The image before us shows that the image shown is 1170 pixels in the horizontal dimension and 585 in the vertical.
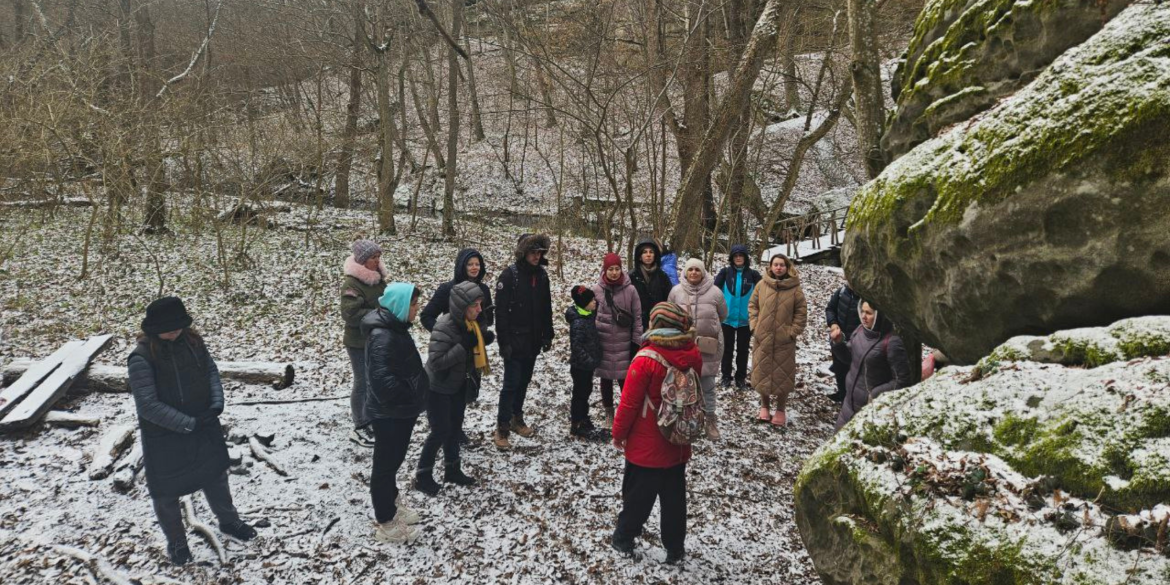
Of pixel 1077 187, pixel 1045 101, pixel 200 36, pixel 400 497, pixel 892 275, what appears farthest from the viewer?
pixel 200 36

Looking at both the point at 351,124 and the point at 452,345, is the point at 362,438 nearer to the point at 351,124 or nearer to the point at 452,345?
the point at 452,345

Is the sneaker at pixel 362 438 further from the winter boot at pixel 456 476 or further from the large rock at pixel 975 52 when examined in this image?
the large rock at pixel 975 52

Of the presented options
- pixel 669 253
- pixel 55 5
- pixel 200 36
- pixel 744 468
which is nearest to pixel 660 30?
pixel 669 253

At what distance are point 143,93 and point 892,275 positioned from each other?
17865 millimetres

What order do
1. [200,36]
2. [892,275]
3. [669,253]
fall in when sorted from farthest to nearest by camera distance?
1. [200,36]
2. [669,253]
3. [892,275]

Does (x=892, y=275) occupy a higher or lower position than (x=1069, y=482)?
higher

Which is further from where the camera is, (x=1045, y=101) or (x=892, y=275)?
(x=892, y=275)

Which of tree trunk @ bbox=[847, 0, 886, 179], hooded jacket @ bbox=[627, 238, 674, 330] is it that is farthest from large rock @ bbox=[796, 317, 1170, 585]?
tree trunk @ bbox=[847, 0, 886, 179]

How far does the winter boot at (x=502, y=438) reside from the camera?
595 cm

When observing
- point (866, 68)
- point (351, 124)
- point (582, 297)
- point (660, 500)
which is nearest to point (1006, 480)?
point (660, 500)

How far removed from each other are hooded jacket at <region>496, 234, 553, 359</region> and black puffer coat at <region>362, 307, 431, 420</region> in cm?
148

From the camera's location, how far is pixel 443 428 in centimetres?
502

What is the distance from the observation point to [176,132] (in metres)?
12.9

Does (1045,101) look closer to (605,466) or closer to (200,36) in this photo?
(605,466)
